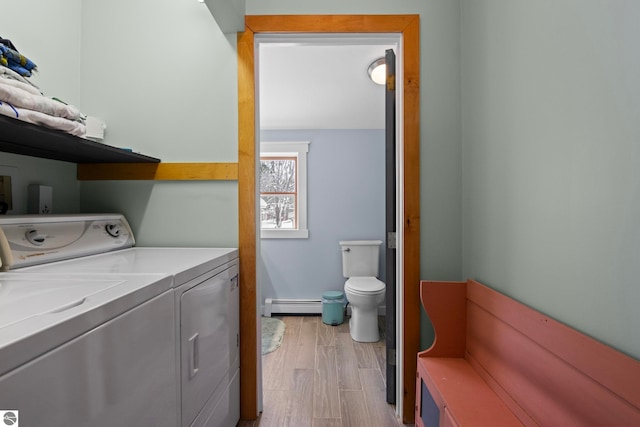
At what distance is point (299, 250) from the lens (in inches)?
133

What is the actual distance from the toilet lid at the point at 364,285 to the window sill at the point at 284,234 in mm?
772

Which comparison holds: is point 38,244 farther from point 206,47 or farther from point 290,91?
point 290,91

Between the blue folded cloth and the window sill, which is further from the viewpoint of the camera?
the window sill

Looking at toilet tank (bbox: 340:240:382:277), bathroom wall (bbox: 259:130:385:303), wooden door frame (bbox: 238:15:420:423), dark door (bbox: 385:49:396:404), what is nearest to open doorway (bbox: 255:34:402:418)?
bathroom wall (bbox: 259:130:385:303)

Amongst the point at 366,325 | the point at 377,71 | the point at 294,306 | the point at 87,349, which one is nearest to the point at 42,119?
the point at 87,349

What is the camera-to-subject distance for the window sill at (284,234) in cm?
336

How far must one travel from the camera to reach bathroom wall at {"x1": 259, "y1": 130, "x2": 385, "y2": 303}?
335 centimetres

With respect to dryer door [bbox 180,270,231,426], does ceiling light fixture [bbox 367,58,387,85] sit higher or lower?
higher

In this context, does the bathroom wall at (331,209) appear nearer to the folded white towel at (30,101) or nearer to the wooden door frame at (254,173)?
the wooden door frame at (254,173)

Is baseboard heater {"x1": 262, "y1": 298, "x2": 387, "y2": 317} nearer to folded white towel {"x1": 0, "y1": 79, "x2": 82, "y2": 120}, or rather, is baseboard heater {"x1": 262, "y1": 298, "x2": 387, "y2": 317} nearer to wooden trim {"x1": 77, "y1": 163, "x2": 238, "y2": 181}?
wooden trim {"x1": 77, "y1": 163, "x2": 238, "y2": 181}

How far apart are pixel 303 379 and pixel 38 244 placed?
5.38ft

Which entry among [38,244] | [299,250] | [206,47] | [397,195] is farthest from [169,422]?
[299,250]

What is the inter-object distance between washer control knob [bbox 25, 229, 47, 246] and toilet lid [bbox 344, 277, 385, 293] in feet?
6.85

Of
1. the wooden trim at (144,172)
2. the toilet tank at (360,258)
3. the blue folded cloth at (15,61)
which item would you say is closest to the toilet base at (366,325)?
the toilet tank at (360,258)
